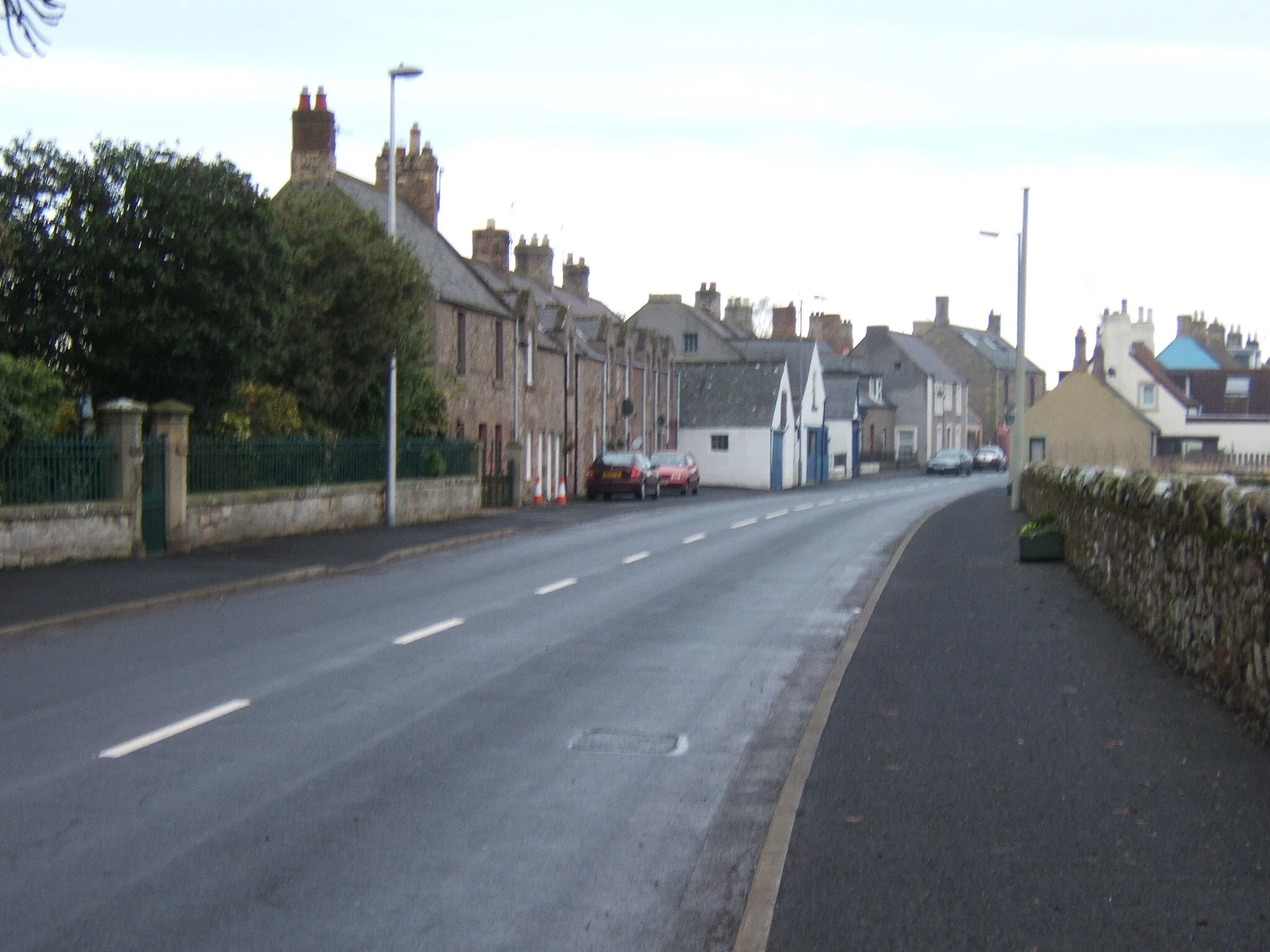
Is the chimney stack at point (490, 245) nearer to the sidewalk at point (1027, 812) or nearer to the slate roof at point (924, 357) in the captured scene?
the sidewalk at point (1027, 812)

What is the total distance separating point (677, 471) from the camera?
53156 mm

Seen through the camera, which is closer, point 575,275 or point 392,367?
point 392,367

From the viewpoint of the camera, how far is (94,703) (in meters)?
10.0

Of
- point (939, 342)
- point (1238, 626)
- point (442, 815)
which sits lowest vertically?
point (442, 815)

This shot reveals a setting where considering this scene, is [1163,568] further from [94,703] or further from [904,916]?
[94,703]

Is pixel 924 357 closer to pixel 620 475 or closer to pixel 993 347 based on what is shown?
pixel 993 347

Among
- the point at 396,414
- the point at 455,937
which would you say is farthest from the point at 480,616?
the point at 396,414

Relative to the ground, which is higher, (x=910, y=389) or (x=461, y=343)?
(x=910, y=389)

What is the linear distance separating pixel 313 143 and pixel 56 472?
758 inches

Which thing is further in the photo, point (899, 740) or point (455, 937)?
point (899, 740)

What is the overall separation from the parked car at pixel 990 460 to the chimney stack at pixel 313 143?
64.8m

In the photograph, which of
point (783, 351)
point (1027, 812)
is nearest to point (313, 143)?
point (1027, 812)

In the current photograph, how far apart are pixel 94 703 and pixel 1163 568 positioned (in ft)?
28.0

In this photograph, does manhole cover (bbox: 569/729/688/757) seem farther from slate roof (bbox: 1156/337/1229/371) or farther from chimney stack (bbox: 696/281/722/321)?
slate roof (bbox: 1156/337/1229/371)
